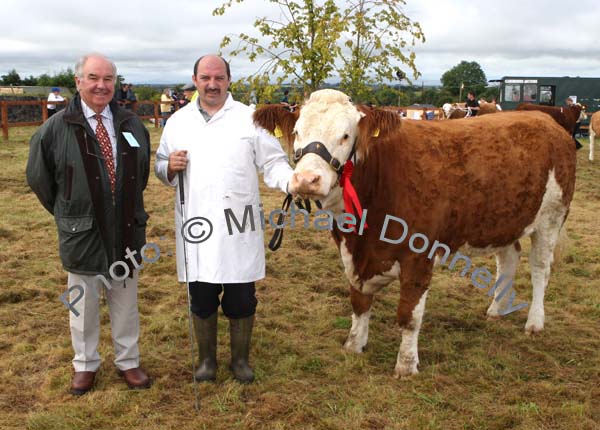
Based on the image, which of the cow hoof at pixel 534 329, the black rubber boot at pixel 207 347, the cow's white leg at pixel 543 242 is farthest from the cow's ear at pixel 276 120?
the cow hoof at pixel 534 329

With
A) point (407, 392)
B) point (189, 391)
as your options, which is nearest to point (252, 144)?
point (189, 391)

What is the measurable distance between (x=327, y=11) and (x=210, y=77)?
121 inches

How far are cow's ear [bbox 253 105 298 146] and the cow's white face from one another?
15cm

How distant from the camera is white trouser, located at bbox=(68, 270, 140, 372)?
3170 mm

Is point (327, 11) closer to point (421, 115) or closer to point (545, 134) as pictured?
point (545, 134)

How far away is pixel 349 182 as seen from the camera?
3152 millimetres

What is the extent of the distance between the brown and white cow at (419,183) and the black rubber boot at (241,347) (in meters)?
0.77

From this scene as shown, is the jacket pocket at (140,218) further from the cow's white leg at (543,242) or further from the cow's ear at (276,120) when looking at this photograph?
the cow's white leg at (543,242)

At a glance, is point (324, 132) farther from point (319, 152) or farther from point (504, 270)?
point (504, 270)

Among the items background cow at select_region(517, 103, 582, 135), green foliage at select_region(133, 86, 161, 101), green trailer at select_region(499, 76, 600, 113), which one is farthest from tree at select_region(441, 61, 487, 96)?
background cow at select_region(517, 103, 582, 135)

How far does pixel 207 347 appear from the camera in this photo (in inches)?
137

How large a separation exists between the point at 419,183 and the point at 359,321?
1.08 m

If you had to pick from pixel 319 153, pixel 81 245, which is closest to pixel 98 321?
pixel 81 245

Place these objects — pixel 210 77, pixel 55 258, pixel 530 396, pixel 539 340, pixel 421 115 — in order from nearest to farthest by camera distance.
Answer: pixel 210 77
pixel 530 396
pixel 539 340
pixel 55 258
pixel 421 115
